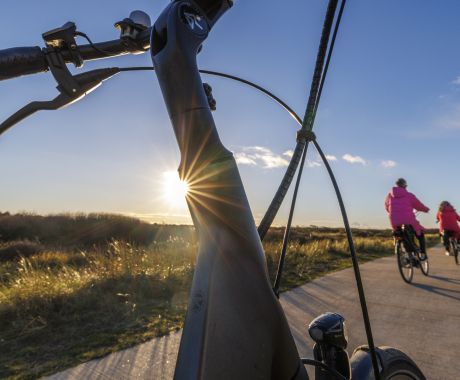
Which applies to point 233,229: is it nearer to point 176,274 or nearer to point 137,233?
point 176,274

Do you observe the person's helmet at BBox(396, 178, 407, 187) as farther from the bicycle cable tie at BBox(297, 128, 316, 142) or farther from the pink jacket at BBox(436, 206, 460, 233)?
the bicycle cable tie at BBox(297, 128, 316, 142)

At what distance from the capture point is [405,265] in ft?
23.7

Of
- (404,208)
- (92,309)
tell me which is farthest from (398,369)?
(404,208)

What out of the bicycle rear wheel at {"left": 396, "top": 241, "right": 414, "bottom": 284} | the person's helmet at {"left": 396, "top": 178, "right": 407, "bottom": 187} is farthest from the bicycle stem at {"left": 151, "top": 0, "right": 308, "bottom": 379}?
the person's helmet at {"left": 396, "top": 178, "right": 407, "bottom": 187}

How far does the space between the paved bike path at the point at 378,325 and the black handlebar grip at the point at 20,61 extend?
2.28 m

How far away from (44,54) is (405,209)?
27.1 ft

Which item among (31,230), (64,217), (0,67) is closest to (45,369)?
(0,67)

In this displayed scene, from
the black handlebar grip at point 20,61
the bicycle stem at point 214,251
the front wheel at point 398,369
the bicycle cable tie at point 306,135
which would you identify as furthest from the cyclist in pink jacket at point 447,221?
the black handlebar grip at point 20,61

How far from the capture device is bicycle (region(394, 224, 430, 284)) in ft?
23.3

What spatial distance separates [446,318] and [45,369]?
426cm

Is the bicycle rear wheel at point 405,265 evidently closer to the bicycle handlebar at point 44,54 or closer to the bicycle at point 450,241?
the bicycle at point 450,241

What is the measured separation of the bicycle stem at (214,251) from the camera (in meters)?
0.73

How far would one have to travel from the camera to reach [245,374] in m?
0.74

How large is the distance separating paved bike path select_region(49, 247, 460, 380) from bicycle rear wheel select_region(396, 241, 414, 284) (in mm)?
181
